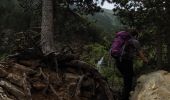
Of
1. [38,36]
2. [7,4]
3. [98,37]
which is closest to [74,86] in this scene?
[38,36]

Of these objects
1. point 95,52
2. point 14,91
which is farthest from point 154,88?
point 95,52

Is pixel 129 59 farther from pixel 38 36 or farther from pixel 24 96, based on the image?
pixel 38 36

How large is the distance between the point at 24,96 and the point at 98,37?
21.0 meters

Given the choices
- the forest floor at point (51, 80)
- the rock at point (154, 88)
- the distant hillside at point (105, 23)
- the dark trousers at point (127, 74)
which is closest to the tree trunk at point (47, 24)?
the forest floor at point (51, 80)

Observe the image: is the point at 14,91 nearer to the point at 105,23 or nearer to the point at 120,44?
the point at 120,44

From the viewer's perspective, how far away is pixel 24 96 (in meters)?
10.2

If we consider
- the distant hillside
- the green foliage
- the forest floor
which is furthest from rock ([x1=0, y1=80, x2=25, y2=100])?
the distant hillside

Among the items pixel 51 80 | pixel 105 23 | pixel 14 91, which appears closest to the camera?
pixel 14 91

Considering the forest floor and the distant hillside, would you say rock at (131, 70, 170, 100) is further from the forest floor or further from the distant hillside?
the distant hillside

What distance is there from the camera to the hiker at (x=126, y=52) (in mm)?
10930

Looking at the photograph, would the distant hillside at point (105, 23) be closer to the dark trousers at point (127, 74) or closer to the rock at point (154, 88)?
the dark trousers at point (127, 74)

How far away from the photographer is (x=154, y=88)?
1019 cm

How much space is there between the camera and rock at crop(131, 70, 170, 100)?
9.99 m

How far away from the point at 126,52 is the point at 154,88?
4.47 ft
